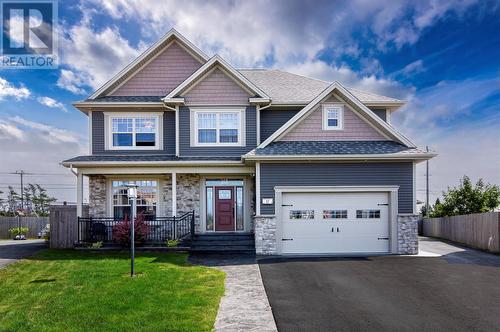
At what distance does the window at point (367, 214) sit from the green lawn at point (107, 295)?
626 cm

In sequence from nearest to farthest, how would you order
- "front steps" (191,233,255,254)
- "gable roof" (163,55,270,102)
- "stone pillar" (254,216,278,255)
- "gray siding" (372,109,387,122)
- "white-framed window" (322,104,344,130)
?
"stone pillar" (254,216,278,255) → "front steps" (191,233,255,254) → "white-framed window" (322,104,344,130) → "gable roof" (163,55,270,102) → "gray siding" (372,109,387,122)

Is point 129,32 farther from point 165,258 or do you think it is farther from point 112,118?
point 165,258

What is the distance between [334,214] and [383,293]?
5833 millimetres

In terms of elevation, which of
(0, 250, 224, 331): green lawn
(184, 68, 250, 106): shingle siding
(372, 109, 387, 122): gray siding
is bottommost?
(0, 250, 224, 331): green lawn

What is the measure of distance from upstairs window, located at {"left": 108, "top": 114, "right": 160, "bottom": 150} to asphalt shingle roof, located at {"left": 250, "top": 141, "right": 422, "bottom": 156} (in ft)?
17.8

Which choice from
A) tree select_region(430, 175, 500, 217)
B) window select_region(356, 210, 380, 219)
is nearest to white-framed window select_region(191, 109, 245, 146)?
window select_region(356, 210, 380, 219)

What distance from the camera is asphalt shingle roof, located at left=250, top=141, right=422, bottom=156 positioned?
529 inches

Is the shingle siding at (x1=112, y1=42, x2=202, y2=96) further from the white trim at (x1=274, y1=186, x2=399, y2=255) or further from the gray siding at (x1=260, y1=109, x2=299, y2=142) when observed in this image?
the white trim at (x1=274, y1=186, x2=399, y2=255)

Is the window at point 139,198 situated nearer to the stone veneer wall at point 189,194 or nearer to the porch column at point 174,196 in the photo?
the stone veneer wall at point 189,194

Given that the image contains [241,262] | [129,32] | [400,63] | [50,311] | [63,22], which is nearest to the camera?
[50,311]

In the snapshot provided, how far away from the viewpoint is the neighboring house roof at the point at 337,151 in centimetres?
1320

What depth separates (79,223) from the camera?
47.8 feet

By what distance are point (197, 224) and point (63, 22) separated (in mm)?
9919

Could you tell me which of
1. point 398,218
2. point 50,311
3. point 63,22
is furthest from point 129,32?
point 398,218
